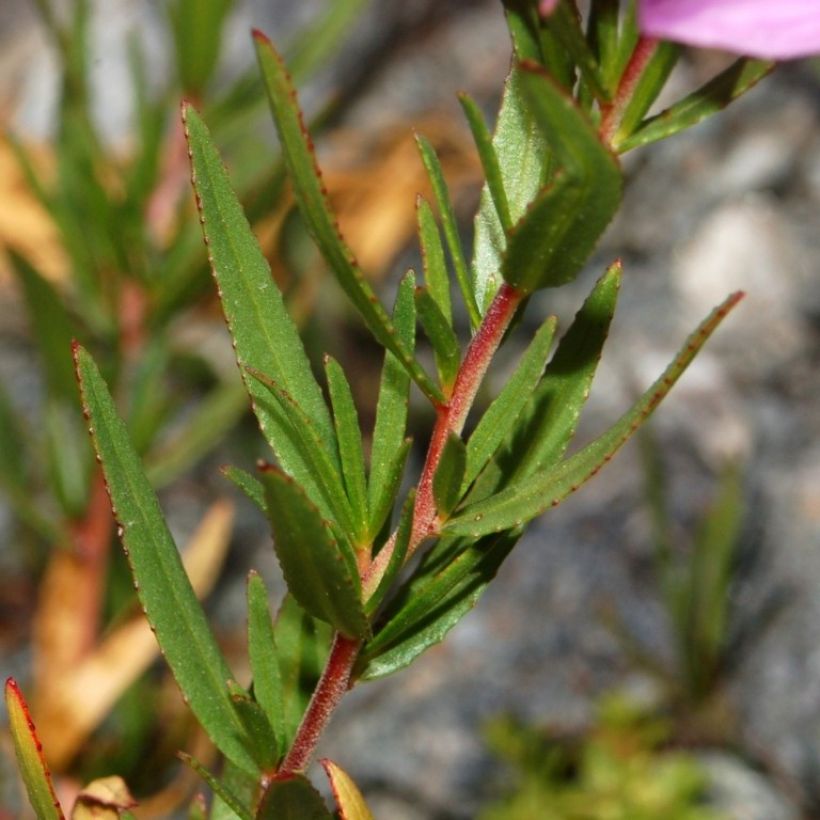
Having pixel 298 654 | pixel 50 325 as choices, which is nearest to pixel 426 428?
pixel 50 325

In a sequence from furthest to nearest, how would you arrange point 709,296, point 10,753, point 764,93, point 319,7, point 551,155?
point 319,7
point 764,93
point 709,296
point 10,753
point 551,155

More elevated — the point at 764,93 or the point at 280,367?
the point at 280,367

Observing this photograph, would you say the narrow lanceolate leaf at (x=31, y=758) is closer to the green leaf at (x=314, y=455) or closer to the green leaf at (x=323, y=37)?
the green leaf at (x=314, y=455)

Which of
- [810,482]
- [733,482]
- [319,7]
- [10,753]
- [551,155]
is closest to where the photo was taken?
[551,155]

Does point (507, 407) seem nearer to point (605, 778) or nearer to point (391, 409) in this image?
point (391, 409)

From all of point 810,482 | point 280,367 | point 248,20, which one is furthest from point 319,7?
point 280,367

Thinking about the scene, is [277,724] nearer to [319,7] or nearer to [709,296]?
[709,296]
